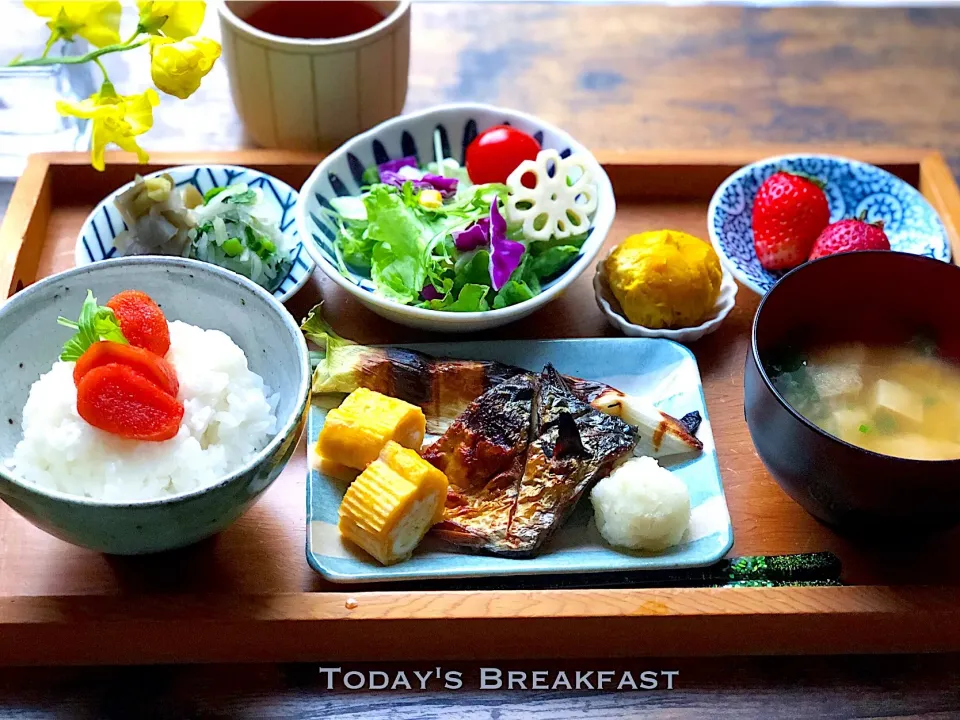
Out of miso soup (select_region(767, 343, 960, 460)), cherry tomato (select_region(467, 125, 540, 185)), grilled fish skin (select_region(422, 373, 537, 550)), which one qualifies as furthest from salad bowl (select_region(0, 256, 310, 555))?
miso soup (select_region(767, 343, 960, 460))

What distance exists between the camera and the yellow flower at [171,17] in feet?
4.11

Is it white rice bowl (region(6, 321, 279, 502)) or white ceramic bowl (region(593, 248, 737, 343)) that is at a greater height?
white rice bowl (region(6, 321, 279, 502))

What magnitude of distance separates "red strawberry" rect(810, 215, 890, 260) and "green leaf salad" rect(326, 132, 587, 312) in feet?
1.33

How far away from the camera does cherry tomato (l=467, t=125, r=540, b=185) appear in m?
1.65

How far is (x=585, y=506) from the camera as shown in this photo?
4.22ft

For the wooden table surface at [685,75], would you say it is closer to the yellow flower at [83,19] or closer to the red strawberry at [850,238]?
the red strawberry at [850,238]

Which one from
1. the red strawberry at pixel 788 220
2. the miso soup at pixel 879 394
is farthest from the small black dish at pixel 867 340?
the red strawberry at pixel 788 220

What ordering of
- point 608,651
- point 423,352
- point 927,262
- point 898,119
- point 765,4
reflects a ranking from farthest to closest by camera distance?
point 765,4 → point 898,119 → point 423,352 → point 927,262 → point 608,651

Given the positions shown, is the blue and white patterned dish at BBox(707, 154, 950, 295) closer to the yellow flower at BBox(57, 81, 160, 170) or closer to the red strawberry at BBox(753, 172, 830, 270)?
the red strawberry at BBox(753, 172, 830, 270)

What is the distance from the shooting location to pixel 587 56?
7.31 ft

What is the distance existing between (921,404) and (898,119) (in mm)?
1093

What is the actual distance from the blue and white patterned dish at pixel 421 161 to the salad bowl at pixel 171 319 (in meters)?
0.20

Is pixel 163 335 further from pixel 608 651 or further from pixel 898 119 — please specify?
pixel 898 119

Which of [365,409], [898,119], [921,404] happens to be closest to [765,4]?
[898,119]
